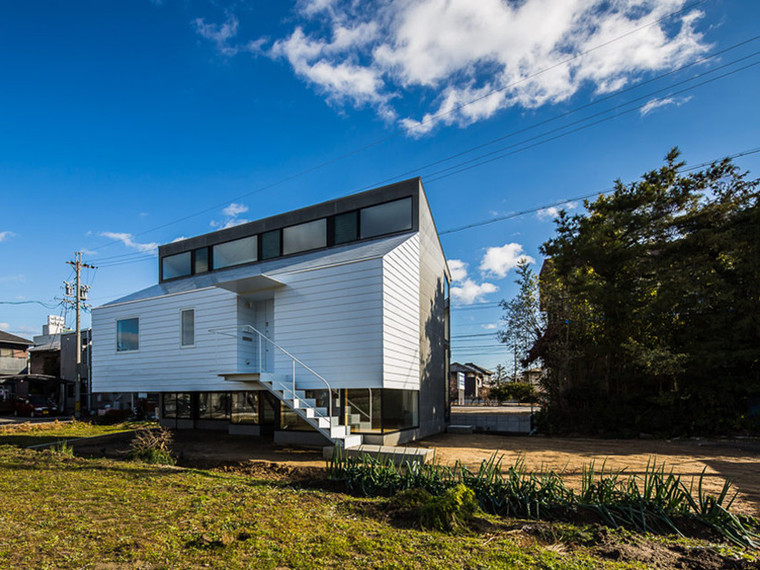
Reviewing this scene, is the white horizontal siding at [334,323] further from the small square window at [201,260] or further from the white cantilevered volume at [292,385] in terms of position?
the small square window at [201,260]

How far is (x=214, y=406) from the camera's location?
17.3 metres

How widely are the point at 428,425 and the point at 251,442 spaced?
567cm

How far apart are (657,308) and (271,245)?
505 inches

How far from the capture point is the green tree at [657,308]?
13195 mm

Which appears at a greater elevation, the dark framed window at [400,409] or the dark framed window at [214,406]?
the dark framed window at [400,409]

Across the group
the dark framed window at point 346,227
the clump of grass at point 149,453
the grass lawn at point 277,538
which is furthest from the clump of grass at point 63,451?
the dark framed window at point 346,227

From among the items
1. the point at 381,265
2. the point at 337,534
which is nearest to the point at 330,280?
the point at 381,265

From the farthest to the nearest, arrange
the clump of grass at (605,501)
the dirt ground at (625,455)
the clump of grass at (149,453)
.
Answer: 1. the clump of grass at (149,453)
2. the dirt ground at (625,455)
3. the clump of grass at (605,501)

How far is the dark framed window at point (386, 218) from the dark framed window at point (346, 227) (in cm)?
18

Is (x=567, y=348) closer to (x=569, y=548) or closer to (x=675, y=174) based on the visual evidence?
(x=675, y=174)

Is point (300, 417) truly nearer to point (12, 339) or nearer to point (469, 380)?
point (12, 339)

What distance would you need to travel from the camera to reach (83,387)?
3155 centimetres

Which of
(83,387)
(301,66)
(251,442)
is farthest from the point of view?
(83,387)

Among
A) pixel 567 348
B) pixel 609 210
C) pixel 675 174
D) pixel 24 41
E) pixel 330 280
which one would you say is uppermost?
pixel 24 41
